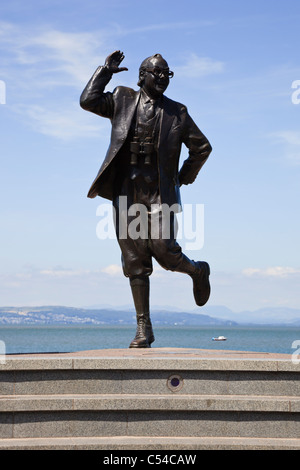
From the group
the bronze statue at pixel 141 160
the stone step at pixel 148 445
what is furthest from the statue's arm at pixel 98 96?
the stone step at pixel 148 445

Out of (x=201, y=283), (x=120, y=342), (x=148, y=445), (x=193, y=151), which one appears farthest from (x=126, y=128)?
(x=120, y=342)

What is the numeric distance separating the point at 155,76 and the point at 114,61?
49cm

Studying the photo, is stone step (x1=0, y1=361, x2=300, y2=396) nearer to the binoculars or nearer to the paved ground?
the paved ground

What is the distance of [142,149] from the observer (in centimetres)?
847

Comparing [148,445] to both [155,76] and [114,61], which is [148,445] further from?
[114,61]

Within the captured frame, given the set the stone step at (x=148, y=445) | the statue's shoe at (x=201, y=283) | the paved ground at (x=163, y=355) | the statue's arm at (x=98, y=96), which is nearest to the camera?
the stone step at (x=148, y=445)

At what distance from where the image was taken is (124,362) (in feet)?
22.0

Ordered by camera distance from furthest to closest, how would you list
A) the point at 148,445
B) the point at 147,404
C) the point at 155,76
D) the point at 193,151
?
the point at 193,151, the point at 155,76, the point at 147,404, the point at 148,445

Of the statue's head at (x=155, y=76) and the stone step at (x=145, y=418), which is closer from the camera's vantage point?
the stone step at (x=145, y=418)

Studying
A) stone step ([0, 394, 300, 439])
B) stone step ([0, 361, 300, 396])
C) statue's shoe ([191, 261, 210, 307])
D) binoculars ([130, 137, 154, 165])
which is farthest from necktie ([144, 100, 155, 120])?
stone step ([0, 394, 300, 439])

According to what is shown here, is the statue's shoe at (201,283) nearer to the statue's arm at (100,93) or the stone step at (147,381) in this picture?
the statue's arm at (100,93)

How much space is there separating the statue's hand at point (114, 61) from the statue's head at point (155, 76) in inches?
9.2

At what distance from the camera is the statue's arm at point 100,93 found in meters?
8.42
